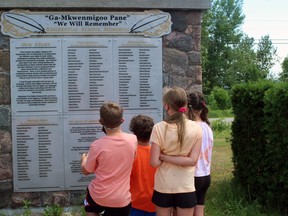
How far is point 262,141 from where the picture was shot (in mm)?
5875

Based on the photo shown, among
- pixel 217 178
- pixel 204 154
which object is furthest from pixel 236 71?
pixel 204 154

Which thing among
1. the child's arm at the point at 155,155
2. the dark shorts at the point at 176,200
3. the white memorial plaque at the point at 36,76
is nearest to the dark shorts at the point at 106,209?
the dark shorts at the point at 176,200

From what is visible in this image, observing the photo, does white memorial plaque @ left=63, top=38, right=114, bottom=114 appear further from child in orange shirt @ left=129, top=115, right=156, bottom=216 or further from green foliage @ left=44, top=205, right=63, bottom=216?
child in orange shirt @ left=129, top=115, right=156, bottom=216

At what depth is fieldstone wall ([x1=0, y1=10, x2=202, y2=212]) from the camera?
17.5 feet

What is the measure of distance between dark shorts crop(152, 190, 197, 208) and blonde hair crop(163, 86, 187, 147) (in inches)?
17.4

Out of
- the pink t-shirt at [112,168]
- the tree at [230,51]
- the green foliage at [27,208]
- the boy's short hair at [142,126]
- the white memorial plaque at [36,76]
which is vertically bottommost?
the green foliage at [27,208]

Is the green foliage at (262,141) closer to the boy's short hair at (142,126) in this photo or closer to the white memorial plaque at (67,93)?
the white memorial plaque at (67,93)

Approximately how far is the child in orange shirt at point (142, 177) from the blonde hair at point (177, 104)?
0.27m

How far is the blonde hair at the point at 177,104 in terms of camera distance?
366 cm

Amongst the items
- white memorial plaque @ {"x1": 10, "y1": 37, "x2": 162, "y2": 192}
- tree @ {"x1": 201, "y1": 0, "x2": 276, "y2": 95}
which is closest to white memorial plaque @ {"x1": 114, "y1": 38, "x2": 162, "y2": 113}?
white memorial plaque @ {"x1": 10, "y1": 37, "x2": 162, "y2": 192}

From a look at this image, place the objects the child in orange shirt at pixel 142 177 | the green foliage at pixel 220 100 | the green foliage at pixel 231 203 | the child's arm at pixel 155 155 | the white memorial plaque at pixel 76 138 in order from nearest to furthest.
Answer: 1. the child's arm at pixel 155 155
2. the child in orange shirt at pixel 142 177
3. the white memorial plaque at pixel 76 138
4. the green foliage at pixel 231 203
5. the green foliage at pixel 220 100

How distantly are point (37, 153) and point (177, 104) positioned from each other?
7.84 ft

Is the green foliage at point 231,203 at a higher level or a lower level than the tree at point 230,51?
lower

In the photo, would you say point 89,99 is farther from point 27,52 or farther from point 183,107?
point 183,107
